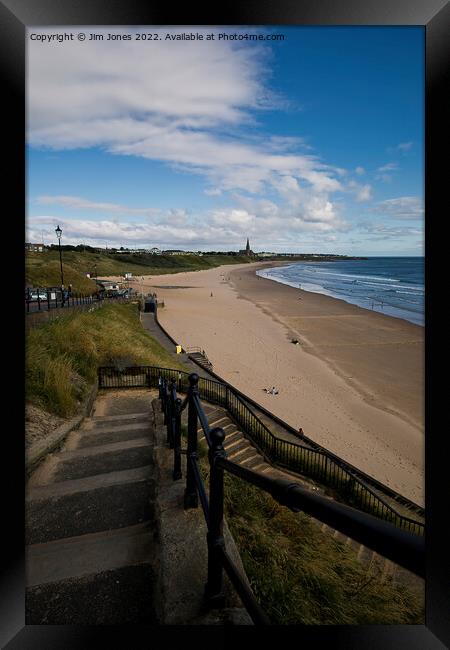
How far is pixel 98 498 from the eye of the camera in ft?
10.8

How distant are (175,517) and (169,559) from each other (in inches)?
16.2

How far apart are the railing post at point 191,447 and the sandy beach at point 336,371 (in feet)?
24.7

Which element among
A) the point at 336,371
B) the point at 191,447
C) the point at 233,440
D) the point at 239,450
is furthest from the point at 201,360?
the point at 191,447

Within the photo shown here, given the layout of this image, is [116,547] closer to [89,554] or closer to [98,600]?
[89,554]

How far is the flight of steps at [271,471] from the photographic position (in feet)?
14.9

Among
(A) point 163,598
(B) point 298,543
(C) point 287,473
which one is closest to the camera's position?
(A) point 163,598

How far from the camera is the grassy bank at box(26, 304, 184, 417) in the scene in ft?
19.7

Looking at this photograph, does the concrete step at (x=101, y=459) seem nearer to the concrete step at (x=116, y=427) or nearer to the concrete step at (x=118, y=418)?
Result: the concrete step at (x=116, y=427)

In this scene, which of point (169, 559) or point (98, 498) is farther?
point (98, 498)

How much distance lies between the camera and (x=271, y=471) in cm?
752

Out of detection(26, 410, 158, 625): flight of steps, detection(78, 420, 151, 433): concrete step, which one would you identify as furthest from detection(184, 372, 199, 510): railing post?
detection(78, 420, 151, 433): concrete step
